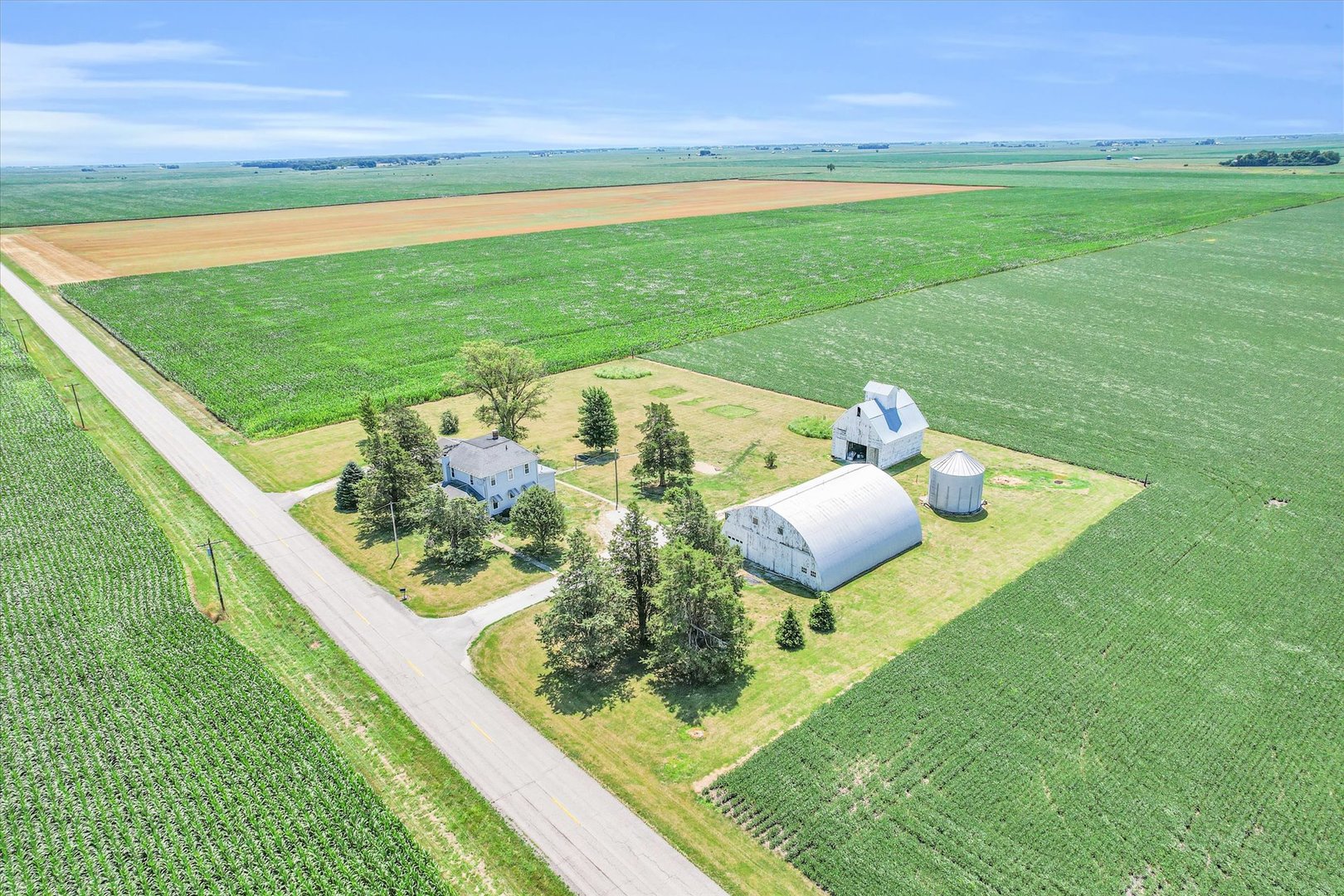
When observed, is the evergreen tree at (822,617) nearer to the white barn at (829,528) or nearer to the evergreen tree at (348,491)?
the white barn at (829,528)

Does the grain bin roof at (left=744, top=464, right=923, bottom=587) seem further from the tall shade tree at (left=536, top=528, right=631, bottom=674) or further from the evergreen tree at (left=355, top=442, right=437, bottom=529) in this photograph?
the evergreen tree at (left=355, top=442, right=437, bottom=529)

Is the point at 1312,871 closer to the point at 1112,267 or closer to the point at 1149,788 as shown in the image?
the point at 1149,788

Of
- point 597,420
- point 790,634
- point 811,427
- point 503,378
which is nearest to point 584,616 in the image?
point 790,634

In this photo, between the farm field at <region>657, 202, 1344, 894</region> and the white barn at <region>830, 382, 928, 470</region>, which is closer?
the farm field at <region>657, 202, 1344, 894</region>

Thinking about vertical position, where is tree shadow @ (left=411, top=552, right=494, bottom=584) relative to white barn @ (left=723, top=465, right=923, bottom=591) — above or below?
below

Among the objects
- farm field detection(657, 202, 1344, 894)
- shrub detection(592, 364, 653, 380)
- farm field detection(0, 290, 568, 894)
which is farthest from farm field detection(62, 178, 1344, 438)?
farm field detection(657, 202, 1344, 894)

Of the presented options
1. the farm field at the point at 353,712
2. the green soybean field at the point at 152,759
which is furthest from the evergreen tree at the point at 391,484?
the green soybean field at the point at 152,759
